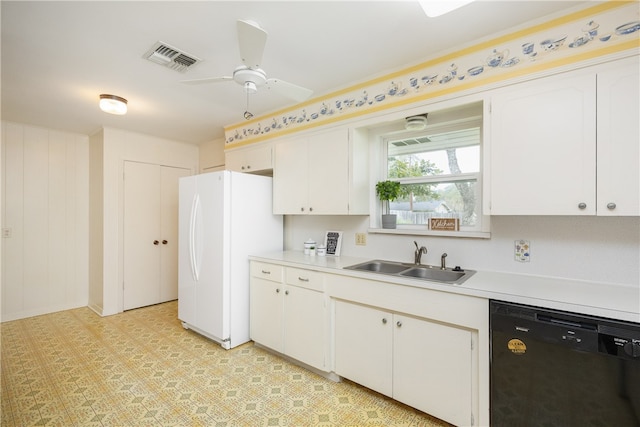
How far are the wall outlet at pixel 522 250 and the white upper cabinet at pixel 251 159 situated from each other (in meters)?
2.35

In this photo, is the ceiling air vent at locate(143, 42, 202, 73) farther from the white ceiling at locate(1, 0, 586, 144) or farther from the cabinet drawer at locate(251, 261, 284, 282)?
the cabinet drawer at locate(251, 261, 284, 282)

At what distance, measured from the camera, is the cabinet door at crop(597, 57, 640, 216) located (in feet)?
4.85

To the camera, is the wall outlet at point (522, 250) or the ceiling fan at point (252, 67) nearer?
the ceiling fan at point (252, 67)

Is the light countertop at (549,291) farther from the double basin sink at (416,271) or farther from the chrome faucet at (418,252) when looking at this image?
the chrome faucet at (418,252)

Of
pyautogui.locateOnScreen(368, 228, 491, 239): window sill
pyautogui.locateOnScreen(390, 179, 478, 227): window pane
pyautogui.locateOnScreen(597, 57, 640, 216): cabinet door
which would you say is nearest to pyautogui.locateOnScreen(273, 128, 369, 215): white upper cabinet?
pyautogui.locateOnScreen(368, 228, 491, 239): window sill

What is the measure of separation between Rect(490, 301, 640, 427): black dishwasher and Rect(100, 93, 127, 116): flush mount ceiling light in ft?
11.3

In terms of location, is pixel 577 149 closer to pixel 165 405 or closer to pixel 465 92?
pixel 465 92

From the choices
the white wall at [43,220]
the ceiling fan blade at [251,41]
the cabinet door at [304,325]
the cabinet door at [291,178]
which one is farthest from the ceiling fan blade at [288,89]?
the white wall at [43,220]

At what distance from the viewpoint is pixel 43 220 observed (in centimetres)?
381

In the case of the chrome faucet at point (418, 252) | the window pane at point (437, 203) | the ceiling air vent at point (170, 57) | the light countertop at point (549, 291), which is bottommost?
the light countertop at point (549, 291)

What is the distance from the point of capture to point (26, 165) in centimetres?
368

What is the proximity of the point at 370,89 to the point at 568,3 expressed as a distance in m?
1.27

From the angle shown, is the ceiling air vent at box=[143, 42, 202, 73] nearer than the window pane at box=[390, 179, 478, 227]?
Yes

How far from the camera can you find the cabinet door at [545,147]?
5.24 ft
